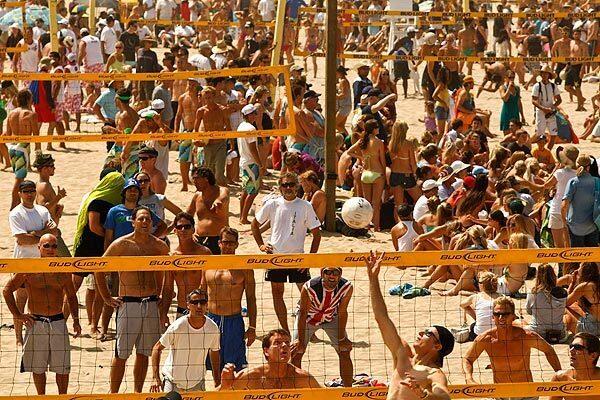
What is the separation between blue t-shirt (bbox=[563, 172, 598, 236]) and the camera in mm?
13258

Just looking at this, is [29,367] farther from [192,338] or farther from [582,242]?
[582,242]

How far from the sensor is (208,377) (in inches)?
416

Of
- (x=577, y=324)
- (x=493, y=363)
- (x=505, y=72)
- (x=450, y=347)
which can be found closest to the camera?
(x=450, y=347)

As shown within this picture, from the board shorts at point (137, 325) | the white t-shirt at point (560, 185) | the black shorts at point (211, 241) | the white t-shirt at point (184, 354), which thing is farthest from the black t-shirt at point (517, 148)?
the white t-shirt at point (184, 354)

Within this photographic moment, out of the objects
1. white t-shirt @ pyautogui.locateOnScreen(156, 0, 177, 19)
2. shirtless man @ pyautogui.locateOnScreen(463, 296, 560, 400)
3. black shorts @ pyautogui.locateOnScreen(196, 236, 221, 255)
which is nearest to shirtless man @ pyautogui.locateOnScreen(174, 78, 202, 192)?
black shorts @ pyautogui.locateOnScreen(196, 236, 221, 255)

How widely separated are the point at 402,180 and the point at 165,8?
54.4 ft

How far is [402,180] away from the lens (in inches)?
612

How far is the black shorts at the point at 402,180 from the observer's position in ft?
51.0

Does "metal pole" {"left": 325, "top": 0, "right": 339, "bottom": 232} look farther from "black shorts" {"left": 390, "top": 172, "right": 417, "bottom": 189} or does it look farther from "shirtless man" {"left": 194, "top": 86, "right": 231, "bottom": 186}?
"shirtless man" {"left": 194, "top": 86, "right": 231, "bottom": 186}

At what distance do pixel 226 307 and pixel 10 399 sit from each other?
6.25 feet

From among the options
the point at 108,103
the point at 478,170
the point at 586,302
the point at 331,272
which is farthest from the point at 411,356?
the point at 108,103

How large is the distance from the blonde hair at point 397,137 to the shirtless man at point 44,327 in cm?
633

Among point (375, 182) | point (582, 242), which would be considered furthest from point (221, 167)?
point (582, 242)

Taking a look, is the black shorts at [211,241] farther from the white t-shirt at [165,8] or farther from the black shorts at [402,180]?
the white t-shirt at [165,8]
